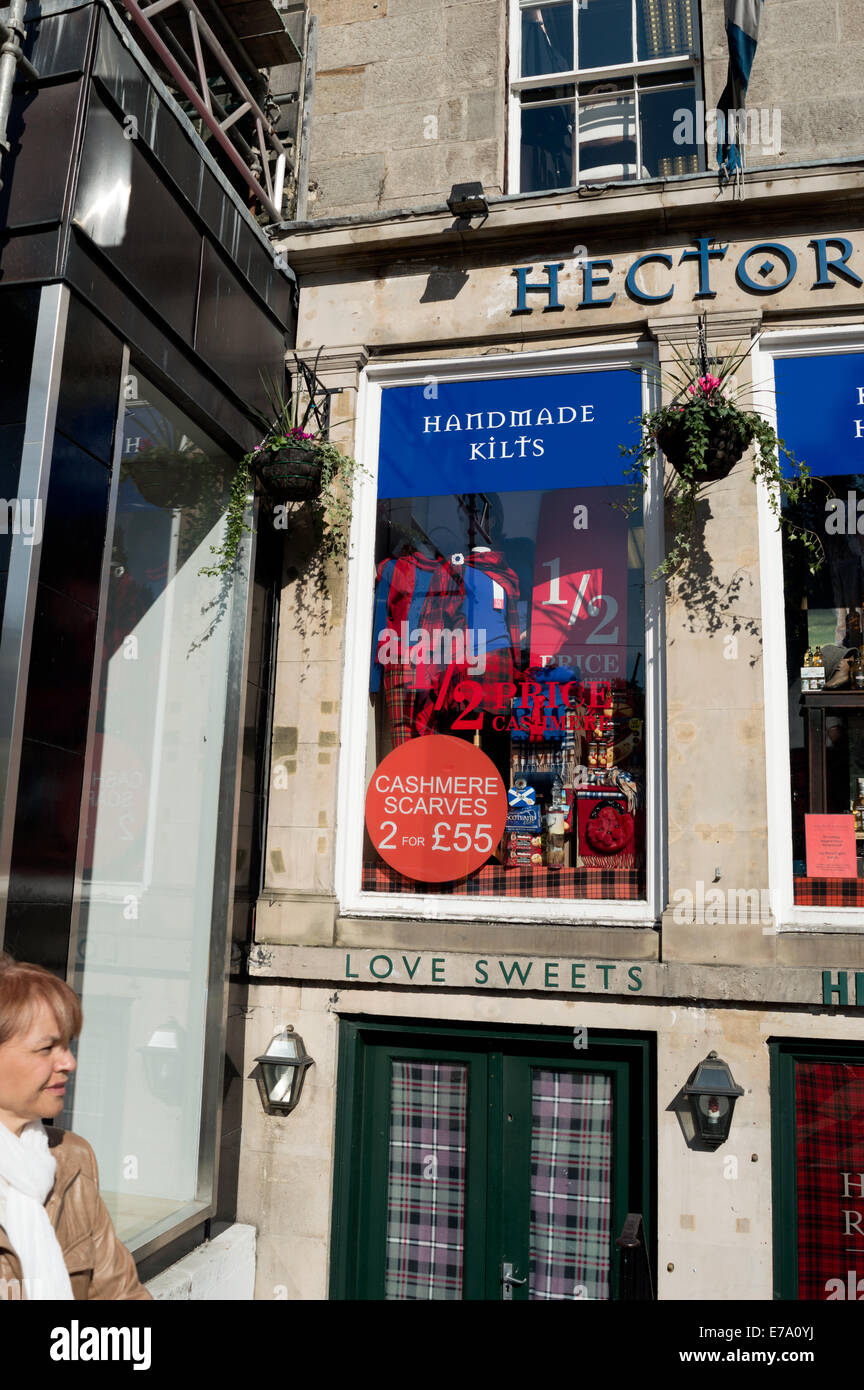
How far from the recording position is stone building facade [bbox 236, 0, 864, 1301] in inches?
247

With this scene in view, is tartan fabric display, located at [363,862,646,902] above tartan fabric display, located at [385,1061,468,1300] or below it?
above

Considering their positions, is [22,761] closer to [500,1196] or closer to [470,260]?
[500,1196]

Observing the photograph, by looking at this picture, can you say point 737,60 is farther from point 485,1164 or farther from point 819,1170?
point 485,1164

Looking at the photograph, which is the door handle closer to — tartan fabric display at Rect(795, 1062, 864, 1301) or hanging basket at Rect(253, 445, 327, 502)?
tartan fabric display at Rect(795, 1062, 864, 1301)

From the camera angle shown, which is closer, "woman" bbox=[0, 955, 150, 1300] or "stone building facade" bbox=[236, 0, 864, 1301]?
"woman" bbox=[0, 955, 150, 1300]

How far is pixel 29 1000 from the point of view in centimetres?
360

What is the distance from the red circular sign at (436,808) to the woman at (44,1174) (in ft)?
11.6

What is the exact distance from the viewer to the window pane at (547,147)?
7.90 meters

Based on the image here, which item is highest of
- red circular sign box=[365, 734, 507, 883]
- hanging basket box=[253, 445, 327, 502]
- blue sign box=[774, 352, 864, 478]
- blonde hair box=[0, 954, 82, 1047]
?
blue sign box=[774, 352, 864, 478]

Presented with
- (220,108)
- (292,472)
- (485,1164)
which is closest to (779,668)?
(292,472)

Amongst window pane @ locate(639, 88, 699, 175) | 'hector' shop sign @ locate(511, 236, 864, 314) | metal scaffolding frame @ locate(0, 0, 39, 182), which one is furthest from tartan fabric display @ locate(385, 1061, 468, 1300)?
window pane @ locate(639, 88, 699, 175)

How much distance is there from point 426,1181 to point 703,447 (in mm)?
5021

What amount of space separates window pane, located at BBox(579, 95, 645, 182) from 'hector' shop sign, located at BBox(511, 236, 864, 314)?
2.96 ft

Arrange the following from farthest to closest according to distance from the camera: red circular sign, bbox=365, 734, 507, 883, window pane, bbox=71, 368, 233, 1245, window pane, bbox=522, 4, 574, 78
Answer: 1. window pane, bbox=522, 4, 574, 78
2. red circular sign, bbox=365, 734, 507, 883
3. window pane, bbox=71, 368, 233, 1245
